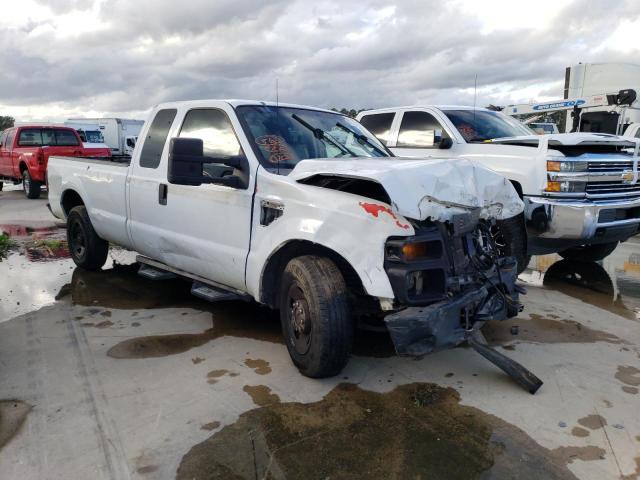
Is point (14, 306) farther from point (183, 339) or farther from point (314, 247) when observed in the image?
point (314, 247)

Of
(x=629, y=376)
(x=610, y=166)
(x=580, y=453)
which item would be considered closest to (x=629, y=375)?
(x=629, y=376)

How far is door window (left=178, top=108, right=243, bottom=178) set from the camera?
4.17 meters

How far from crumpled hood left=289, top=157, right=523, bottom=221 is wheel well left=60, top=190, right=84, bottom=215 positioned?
13.0ft

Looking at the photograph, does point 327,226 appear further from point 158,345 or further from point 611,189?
point 611,189

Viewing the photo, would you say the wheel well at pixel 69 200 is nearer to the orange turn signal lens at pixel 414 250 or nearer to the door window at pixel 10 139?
the orange turn signal lens at pixel 414 250

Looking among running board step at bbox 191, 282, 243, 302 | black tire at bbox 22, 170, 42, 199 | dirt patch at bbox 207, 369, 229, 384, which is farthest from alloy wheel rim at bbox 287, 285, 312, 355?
black tire at bbox 22, 170, 42, 199

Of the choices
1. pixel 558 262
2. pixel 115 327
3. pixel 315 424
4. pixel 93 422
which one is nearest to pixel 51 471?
pixel 93 422

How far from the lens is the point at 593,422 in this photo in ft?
10.3

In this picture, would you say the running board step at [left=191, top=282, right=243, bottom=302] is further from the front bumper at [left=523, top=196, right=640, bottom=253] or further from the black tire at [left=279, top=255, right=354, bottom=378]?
the front bumper at [left=523, top=196, right=640, bottom=253]

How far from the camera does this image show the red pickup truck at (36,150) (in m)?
13.9

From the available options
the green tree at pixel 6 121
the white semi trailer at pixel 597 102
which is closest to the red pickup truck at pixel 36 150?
the white semi trailer at pixel 597 102

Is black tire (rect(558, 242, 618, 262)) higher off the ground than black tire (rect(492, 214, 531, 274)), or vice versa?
black tire (rect(492, 214, 531, 274))

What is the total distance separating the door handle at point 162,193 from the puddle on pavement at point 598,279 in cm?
418

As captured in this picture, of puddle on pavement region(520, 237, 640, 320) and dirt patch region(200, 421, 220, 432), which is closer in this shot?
dirt patch region(200, 421, 220, 432)
